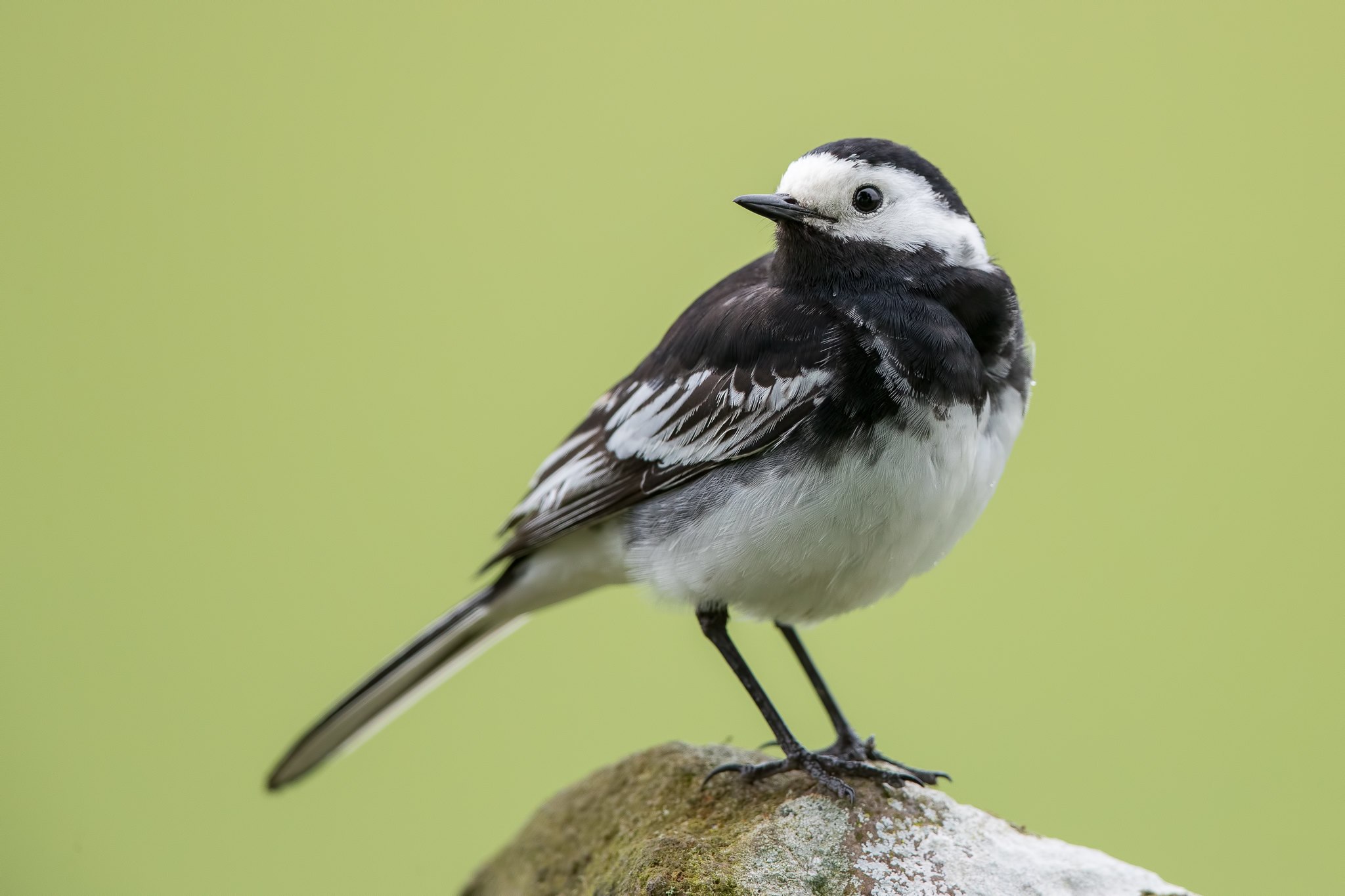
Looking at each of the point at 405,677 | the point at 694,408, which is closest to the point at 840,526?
the point at 694,408

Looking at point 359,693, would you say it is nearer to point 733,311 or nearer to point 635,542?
point 635,542

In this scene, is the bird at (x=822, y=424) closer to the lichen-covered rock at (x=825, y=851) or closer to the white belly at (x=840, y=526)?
the white belly at (x=840, y=526)

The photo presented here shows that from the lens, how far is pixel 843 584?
445 centimetres

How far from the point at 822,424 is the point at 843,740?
150cm

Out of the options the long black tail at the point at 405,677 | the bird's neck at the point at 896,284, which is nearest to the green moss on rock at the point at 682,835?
the long black tail at the point at 405,677

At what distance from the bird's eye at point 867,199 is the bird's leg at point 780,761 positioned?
1618 millimetres

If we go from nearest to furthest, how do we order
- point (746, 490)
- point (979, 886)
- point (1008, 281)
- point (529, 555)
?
point (979, 886)
point (746, 490)
point (1008, 281)
point (529, 555)

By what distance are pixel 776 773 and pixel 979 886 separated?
0.84 metres

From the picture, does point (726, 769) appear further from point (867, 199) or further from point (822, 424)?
point (867, 199)

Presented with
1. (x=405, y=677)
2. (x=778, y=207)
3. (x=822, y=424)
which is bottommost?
(x=405, y=677)

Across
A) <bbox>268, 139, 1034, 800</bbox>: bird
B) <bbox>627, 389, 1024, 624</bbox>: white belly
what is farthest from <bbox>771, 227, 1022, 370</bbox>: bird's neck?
<bbox>627, 389, 1024, 624</bbox>: white belly

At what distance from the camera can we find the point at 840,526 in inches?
163

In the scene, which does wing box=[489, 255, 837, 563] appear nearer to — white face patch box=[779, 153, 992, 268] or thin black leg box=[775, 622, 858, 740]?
white face patch box=[779, 153, 992, 268]

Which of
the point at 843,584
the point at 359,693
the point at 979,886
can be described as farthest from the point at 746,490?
the point at 359,693
